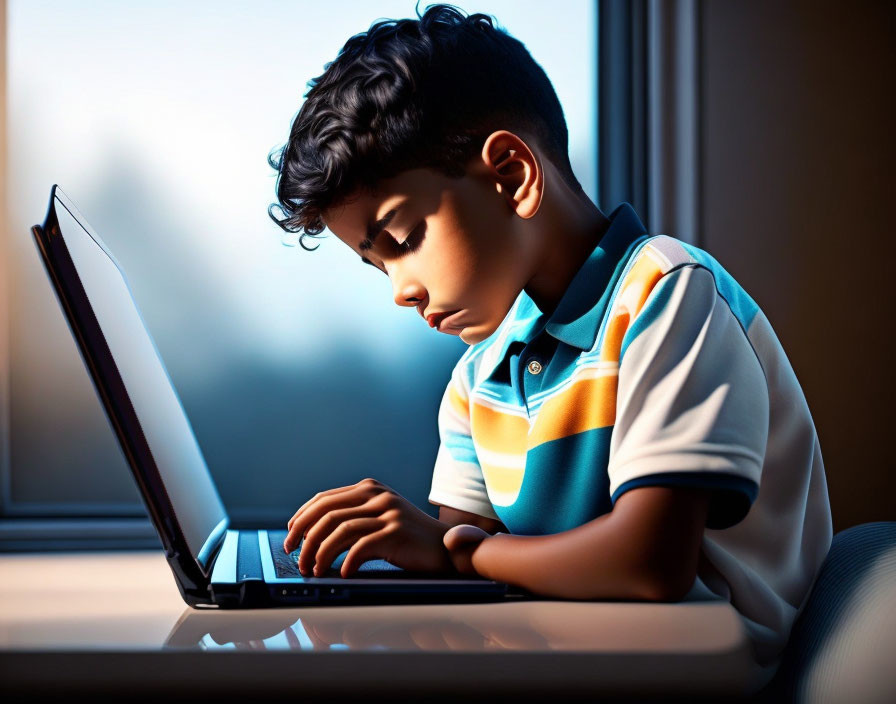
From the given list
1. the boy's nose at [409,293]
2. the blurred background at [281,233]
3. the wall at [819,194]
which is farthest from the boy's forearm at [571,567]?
the wall at [819,194]

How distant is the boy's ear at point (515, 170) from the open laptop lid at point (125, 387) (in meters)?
0.33

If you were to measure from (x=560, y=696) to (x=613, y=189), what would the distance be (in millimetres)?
879

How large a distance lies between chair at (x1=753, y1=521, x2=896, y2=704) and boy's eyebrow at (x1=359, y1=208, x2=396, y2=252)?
0.46 metres

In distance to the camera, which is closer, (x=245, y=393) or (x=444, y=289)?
(x=444, y=289)

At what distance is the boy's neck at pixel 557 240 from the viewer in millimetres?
718

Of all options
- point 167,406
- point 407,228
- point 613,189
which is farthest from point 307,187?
point 613,189

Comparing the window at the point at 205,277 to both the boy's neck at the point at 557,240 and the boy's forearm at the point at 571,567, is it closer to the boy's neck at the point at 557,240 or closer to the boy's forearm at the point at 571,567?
the boy's neck at the point at 557,240

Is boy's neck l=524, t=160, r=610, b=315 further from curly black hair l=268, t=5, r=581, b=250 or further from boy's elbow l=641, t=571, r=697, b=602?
boy's elbow l=641, t=571, r=697, b=602

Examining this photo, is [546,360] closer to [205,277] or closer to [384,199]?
[384,199]

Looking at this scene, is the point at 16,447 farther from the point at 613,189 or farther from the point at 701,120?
the point at 701,120

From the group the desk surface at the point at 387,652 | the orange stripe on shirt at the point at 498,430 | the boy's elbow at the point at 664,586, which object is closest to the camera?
the desk surface at the point at 387,652

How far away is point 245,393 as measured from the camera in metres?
1.08

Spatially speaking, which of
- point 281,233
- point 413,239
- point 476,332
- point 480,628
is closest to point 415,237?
point 413,239

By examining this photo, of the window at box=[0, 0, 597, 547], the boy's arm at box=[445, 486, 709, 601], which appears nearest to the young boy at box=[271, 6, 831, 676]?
the boy's arm at box=[445, 486, 709, 601]
